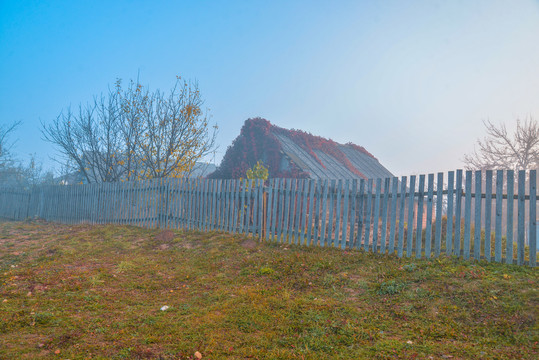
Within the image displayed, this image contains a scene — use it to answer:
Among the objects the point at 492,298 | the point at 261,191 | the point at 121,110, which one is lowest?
the point at 492,298

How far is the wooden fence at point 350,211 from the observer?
6.38m

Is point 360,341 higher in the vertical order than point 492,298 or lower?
lower

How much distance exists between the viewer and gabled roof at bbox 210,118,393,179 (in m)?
16.8

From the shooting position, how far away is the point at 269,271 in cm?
659

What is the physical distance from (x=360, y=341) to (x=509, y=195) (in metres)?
4.33

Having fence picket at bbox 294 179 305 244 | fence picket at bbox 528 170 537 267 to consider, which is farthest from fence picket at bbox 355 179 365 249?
fence picket at bbox 528 170 537 267

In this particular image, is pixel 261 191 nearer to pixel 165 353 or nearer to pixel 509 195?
pixel 509 195

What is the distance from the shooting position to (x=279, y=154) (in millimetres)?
17000

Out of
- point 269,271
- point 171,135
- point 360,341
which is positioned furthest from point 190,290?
point 171,135

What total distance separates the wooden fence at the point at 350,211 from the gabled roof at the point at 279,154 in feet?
18.0

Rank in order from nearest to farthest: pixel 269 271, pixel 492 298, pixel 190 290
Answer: pixel 492 298 < pixel 190 290 < pixel 269 271

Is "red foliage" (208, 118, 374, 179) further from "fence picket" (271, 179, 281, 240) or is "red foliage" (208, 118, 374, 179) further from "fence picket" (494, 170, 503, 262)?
"fence picket" (494, 170, 503, 262)

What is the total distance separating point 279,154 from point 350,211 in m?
9.07

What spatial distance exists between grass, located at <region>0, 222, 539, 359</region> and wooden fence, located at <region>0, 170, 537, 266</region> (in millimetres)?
499
